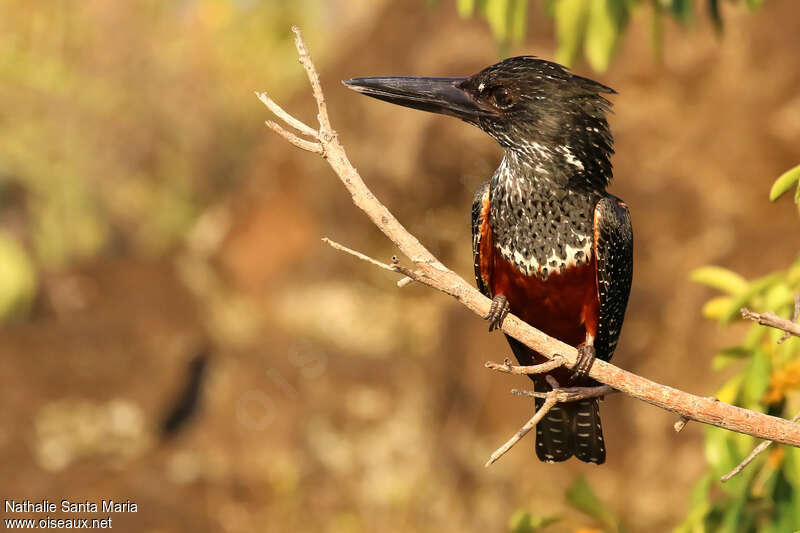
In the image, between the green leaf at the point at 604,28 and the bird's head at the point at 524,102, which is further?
the green leaf at the point at 604,28

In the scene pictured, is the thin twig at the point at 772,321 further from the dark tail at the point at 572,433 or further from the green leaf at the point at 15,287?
the green leaf at the point at 15,287

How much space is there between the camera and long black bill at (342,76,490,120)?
256 centimetres

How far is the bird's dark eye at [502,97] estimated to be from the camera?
2680mm

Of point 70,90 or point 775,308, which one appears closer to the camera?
point 775,308

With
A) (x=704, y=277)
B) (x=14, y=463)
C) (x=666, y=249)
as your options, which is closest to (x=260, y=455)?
(x=14, y=463)

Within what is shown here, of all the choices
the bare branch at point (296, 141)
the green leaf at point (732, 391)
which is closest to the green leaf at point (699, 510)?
the green leaf at point (732, 391)

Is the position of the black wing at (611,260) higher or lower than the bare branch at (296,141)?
lower

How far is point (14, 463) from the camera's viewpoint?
32.1 feet

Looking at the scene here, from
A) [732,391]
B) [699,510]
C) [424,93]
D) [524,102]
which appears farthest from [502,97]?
[699,510]

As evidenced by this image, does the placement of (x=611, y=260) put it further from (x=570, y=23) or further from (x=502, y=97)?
(x=570, y=23)

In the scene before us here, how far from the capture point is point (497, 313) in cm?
252

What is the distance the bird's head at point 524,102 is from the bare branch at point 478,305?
9.2 inches

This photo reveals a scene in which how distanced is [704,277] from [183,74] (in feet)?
35.9

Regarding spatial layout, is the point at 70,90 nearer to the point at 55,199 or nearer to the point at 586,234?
the point at 55,199
